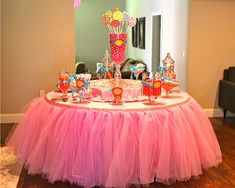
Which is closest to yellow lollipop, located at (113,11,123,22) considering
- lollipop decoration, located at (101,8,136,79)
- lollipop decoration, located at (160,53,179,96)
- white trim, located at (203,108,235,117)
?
lollipop decoration, located at (101,8,136,79)

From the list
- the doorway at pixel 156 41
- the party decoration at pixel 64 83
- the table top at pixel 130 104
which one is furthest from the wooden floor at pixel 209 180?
the doorway at pixel 156 41

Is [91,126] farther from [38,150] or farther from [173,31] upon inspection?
[173,31]

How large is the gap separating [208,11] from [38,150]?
3.59 m

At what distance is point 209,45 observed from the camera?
224 inches

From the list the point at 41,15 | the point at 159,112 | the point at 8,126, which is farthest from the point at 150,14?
the point at 159,112

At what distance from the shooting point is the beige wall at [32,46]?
517 cm

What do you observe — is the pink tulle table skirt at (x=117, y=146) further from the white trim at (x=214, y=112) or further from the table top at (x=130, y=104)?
the white trim at (x=214, y=112)

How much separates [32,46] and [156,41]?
298 centimetres

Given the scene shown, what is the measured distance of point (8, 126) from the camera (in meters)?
5.16

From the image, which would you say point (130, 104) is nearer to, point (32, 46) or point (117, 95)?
point (117, 95)

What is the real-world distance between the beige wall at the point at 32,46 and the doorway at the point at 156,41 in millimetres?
2488

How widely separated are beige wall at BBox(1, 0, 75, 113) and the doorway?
2.49 m

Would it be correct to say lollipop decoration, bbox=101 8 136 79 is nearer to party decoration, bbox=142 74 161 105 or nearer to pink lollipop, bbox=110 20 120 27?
pink lollipop, bbox=110 20 120 27

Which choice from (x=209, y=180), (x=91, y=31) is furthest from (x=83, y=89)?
(x=91, y=31)
